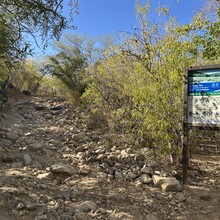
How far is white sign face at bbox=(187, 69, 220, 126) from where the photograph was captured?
4.21 m

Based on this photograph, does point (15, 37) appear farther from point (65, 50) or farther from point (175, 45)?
point (65, 50)

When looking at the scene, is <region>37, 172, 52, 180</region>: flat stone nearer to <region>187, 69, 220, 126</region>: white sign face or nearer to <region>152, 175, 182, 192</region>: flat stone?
<region>152, 175, 182, 192</region>: flat stone

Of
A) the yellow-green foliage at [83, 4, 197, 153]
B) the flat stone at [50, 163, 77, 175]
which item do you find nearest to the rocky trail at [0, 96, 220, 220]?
the flat stone at [50, 163, 77, 175]

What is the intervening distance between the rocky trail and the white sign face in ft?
3.50

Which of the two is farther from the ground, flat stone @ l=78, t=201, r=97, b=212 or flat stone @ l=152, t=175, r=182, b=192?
flat stone @ l=152, t=175, r=182, b=192

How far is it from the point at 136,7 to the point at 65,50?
11.9 meters

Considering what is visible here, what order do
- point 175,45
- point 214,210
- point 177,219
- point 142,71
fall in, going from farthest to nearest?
point 142,71 → point 175,45 → point 214,210 → point 177,219

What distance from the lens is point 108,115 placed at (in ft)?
26.5

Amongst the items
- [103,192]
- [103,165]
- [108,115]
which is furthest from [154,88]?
[108,115]

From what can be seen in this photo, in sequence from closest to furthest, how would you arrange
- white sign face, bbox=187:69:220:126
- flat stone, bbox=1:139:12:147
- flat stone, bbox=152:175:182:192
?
flat stone, bbox=152:175:182:192 < white sign face, bbox=187:69:220:126 < flat stone, bbox=1:139:12:147

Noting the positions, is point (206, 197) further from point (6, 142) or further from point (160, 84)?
point (6, 142)

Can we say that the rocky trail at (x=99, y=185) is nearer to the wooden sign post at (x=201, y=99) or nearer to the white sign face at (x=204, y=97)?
the wooden sign post at (x=201, y=99)

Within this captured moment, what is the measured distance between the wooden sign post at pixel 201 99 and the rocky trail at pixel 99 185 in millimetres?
574

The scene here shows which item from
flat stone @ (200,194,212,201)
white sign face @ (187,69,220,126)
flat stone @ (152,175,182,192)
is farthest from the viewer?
white sign face @ (187,69,220,126)
